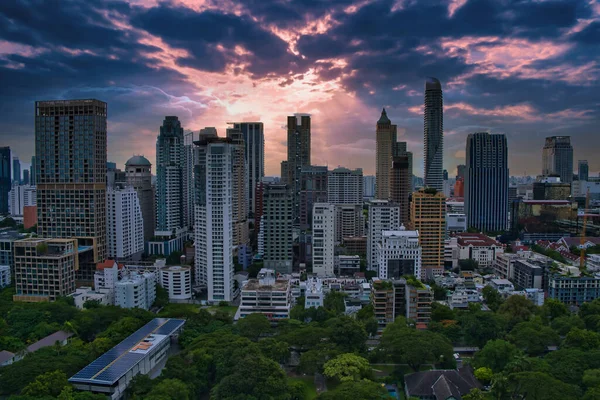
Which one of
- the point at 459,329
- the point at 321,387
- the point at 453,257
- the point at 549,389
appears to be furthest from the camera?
the point at 453,257

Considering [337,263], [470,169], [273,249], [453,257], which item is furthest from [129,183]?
[470,169]

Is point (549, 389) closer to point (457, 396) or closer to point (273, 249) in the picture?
point (457, 396)

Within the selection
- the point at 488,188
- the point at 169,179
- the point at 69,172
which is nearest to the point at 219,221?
the point at 69,172

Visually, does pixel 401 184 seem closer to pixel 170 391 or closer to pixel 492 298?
pixel 492 298

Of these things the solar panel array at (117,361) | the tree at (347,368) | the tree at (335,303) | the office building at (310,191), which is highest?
the office building at (310,191)

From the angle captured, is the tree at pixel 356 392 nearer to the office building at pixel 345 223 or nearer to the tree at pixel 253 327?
the tree at pixel 253 327

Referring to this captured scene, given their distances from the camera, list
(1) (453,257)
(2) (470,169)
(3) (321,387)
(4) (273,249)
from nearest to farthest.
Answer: (3) (321,387), (4) (273,249), (1) (453,257), (2) (470,169)

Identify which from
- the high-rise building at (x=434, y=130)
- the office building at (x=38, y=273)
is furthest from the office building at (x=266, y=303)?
the high-rise building at (x=434, y=130)

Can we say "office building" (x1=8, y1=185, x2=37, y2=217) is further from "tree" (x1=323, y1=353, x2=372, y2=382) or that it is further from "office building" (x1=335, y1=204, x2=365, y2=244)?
"tree" (x1=323, y1=353, x2=372, y2=382)
